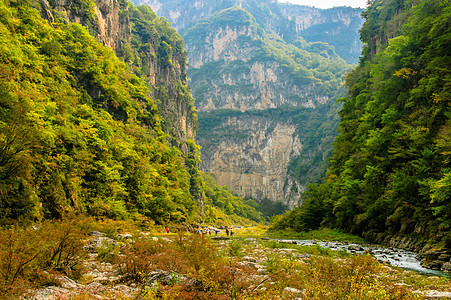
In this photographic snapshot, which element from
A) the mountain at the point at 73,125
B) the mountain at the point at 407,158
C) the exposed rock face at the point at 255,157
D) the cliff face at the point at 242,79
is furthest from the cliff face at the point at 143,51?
the cliff face at the point at 242,79

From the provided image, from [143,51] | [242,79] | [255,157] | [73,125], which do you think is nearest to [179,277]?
[73,125]

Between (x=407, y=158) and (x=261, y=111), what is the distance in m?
135

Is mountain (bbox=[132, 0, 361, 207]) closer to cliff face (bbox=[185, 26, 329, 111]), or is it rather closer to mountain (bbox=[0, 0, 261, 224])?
cliff face (bbox=[185, 26, 329, 111])

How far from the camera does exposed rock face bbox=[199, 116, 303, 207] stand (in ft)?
438

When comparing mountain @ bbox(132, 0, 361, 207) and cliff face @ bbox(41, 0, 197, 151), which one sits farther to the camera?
mountain @ bbox(132, 0, 361, 207)

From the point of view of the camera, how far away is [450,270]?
873cm

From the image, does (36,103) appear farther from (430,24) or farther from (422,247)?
(430,24)

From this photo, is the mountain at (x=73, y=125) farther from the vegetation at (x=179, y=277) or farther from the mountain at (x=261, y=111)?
the mountain at (x=261, y=111)

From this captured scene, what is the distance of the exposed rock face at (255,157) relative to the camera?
438ft

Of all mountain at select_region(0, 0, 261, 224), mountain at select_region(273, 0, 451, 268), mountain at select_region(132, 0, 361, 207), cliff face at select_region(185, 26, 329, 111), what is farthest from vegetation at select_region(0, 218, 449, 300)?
cliff face at select_region(185, 26, 329, 111)

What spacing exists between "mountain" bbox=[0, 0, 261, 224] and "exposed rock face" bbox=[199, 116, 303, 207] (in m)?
100

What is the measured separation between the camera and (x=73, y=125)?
17.7 m

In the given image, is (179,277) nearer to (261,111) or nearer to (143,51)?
(143,51)

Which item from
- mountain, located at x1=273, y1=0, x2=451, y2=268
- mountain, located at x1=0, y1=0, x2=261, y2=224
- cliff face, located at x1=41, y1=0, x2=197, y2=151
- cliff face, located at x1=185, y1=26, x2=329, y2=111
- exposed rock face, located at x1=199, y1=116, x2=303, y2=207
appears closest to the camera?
mountain, located at x1=0, y1=0, x2=261, y2=224
